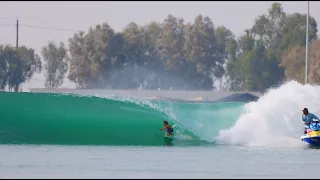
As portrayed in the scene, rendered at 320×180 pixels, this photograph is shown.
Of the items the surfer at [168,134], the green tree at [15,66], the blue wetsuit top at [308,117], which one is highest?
the green tree at [15,66]

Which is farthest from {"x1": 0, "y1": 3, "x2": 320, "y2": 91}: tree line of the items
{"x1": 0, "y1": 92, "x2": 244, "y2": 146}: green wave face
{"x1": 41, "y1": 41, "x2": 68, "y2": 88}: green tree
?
{"x1": 0, "y1": 92, "x2": 244, "y2": 146}: green wave face

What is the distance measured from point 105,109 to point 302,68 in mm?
59657

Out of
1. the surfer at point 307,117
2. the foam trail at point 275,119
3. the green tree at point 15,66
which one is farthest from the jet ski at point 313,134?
the green tree at point 15,66

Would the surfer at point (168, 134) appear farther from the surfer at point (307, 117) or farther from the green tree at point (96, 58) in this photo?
the green tree at point (96, 58)

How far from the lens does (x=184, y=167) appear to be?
26438 millimetres

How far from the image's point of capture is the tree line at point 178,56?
109m

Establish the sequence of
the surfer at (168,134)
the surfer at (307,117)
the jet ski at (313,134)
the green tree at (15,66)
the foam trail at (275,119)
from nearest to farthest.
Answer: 1. the jet ski at (313,134)
2. the surfer at (307,117)
3. the foam trail at (275,119)
4. the surfer at (168,134)
5. the green tree at (15,66)

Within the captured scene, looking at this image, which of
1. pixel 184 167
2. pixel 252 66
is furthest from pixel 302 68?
pixel 184 167

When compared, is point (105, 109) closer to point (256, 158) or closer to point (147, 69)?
point (256, 158)

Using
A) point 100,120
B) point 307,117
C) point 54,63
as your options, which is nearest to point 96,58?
point 54,63

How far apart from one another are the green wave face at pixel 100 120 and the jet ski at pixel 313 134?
3.99 m

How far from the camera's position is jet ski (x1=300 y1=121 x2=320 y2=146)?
114 feet

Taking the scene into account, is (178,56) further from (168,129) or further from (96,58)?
(168,129)

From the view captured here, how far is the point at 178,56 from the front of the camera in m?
112
